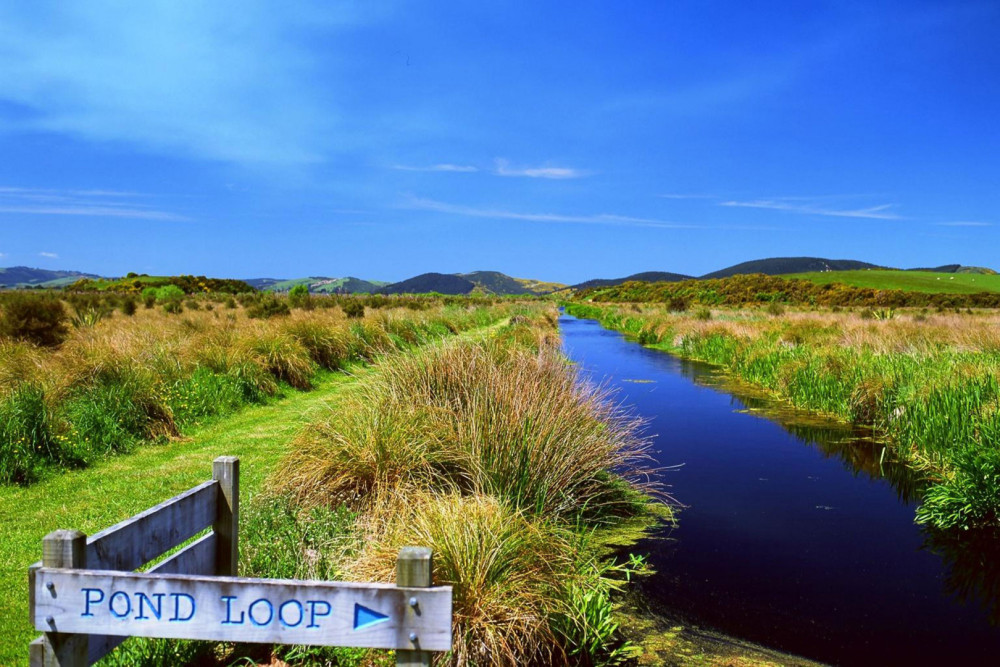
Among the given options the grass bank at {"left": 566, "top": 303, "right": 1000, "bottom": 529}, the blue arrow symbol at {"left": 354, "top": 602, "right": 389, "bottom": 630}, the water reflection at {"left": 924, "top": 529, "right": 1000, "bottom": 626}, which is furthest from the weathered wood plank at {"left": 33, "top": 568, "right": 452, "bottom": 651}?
the grass bank at {"left": 566, "top": 303, "right": 1000, "bottom": 529}

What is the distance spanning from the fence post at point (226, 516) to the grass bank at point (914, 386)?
6381 millimetres

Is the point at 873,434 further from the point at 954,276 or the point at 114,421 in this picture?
the point at 954,276

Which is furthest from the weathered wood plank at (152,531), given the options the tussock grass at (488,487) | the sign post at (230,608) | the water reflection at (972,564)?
the water reflection at (972,564)

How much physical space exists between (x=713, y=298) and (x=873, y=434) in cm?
6640

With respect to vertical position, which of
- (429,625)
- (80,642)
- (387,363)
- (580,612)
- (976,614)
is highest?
(387,363)

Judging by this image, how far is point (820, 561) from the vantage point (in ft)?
19.5

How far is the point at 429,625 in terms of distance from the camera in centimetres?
236

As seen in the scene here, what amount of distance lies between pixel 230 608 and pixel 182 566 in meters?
0.99

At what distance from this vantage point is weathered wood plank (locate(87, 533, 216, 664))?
2.76 meters

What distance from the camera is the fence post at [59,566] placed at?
2.44m

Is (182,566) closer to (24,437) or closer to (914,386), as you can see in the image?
(24,437)

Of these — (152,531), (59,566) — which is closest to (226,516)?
(152,531)

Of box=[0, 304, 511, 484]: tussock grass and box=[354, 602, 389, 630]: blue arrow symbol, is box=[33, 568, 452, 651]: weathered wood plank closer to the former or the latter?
box=[354, 602, 389, 630]: blue arrow symbol

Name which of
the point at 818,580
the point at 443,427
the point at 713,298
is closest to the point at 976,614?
the point at 818,580
